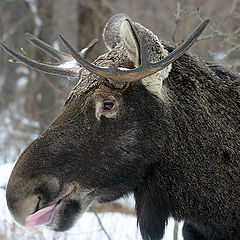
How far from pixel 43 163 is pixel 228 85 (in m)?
1.39

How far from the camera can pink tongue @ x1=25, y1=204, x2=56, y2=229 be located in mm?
2861

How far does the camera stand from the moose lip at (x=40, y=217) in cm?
286

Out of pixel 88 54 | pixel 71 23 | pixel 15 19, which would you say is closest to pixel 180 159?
pixel 88 54

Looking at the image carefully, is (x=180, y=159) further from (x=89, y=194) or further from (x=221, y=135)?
(x=89, y=194)

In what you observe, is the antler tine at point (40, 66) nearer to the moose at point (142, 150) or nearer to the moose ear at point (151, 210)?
the moose at point (142, 150)

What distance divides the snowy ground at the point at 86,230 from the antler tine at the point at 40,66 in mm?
1638

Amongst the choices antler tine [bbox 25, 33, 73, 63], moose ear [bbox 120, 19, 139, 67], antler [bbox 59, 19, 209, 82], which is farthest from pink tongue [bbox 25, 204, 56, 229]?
antler tine [bbox 25, 33, 73, 63]

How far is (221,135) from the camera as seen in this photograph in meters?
3.11

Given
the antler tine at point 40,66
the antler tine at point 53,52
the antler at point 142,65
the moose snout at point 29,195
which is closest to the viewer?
the antler at point 142,65

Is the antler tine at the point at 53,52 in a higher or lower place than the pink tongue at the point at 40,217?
higher

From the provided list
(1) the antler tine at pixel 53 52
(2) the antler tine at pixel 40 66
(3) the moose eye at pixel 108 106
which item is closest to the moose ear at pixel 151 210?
(3) the moose eye at pixel 108 106

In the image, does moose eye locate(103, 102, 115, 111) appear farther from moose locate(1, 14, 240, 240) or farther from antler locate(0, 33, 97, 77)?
antler locate(0, 33, 97, 77)

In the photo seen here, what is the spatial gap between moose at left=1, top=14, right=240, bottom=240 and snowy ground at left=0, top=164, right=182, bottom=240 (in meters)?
1.41

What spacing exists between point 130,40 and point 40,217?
1216 millimetres
